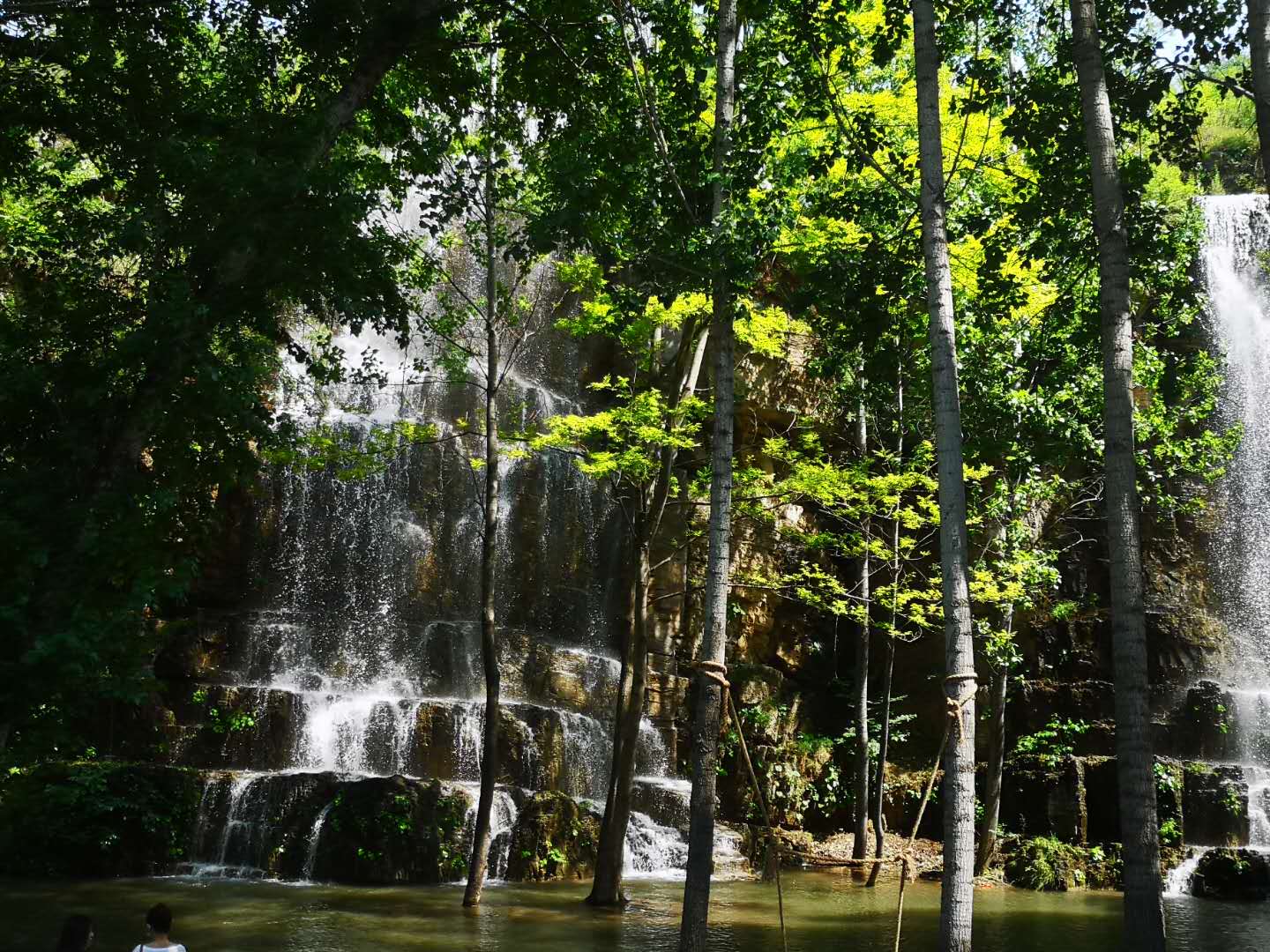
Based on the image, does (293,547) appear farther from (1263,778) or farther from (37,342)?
(1263,778)

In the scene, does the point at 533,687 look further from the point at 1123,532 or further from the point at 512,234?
the point at 1123,532

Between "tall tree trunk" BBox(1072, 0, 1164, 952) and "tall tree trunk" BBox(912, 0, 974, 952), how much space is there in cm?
105

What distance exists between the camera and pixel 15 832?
13.5 m

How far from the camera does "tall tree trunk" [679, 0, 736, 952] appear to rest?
8.19 metres

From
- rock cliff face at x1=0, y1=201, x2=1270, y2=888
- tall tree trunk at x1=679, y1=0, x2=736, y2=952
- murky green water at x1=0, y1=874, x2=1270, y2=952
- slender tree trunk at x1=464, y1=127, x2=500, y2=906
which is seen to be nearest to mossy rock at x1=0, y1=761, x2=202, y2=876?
rock cliff face at x1=0, y1=201, x2=1270, y2=888

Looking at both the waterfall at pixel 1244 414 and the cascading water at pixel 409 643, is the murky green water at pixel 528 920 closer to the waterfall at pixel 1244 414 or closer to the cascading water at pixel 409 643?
the cascading water at pixel 409 643

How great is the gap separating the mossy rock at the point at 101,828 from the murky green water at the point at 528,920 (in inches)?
26.2

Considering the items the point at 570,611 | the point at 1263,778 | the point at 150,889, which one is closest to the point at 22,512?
the point at 150,889

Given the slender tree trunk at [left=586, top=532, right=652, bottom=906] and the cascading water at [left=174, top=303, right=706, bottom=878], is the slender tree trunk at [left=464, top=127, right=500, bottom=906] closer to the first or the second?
the slender tree trunk at [left=586, top=532, right=652, bottom=906]

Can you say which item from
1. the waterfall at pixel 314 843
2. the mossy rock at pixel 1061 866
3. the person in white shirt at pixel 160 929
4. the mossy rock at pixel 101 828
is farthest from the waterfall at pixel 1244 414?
the person in white shirt at pixel 160 929

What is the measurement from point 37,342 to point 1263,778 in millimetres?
20931

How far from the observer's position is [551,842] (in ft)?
51.0

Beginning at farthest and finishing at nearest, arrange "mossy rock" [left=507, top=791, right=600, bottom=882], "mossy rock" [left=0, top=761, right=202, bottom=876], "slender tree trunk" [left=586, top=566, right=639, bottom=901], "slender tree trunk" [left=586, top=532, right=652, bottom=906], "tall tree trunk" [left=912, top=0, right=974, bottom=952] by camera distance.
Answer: "mossy rock" [left=507, top=791, right=600, bottom=882], "mossy rock" [left=0, top=761, right=202, bottom=876], "slender tree trunk" [left=586, top=566, right=639, bottom=901], "slender tree trunk" [left=586, top=532, right=652, bottom=906], "tall tree trunk" [left=912, top=0, right=974, bottom=952]

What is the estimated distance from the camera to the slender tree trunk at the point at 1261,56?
8.38m
